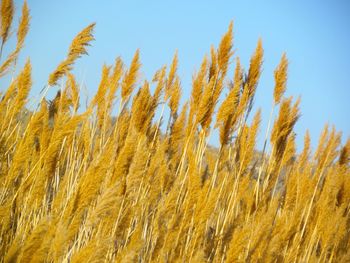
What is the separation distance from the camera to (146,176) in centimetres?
332

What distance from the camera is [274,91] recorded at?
4.02 m

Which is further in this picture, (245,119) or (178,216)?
(245,119)

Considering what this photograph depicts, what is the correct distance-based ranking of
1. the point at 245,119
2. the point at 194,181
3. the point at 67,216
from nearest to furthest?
the point at 67,216
the point at 194,181
the point at 245,119

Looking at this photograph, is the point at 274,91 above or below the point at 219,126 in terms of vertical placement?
above

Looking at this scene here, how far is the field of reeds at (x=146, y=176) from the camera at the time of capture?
6.21ft

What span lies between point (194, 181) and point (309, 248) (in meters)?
2.59

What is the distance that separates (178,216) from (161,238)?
0.64 feet

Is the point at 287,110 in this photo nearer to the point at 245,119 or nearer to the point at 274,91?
the point at 274,91

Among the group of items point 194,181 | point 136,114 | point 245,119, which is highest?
point 245,119

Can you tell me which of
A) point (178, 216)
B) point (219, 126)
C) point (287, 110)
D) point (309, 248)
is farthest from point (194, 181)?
point (309, 248)

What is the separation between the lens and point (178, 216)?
7.63ft

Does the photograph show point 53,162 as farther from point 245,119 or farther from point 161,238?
point 245,119

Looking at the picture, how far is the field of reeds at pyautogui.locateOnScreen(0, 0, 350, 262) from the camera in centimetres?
189

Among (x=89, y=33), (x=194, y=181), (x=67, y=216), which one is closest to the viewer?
(x=67, y=216)
